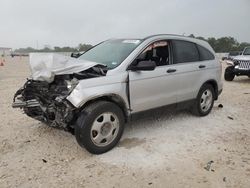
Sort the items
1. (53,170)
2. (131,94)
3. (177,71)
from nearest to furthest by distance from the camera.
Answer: (53,170)
(131,94)
(177,71)

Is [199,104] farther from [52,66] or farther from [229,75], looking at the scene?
[229,75]

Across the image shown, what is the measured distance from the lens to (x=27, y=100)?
5.00 metres

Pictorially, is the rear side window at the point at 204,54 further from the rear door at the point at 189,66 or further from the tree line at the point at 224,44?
the tree line at the point at 224,44

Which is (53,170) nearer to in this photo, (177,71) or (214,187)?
(214,187)

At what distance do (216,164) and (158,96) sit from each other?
1.64 meters

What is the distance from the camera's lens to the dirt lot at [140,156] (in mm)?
3830


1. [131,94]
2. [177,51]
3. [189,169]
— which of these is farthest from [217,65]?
[189,169]

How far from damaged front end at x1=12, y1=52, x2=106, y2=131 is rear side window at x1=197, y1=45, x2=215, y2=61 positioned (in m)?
2.74

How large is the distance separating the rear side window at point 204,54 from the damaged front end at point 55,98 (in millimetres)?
2738

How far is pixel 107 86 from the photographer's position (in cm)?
456

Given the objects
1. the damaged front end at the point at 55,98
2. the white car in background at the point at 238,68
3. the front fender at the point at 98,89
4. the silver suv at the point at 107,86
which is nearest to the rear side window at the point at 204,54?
the silver suv at the point at 107,86

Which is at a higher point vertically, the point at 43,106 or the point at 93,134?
the point at 43,106

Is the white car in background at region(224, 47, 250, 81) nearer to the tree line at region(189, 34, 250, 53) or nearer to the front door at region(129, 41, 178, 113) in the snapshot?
the front door at region(129, 41, 178, 113)

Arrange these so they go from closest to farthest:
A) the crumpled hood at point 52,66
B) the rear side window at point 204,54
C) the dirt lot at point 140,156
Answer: the dirt lot at point 140,156, the crumpled hood at point 52,66, the rear side window at point 204,54
